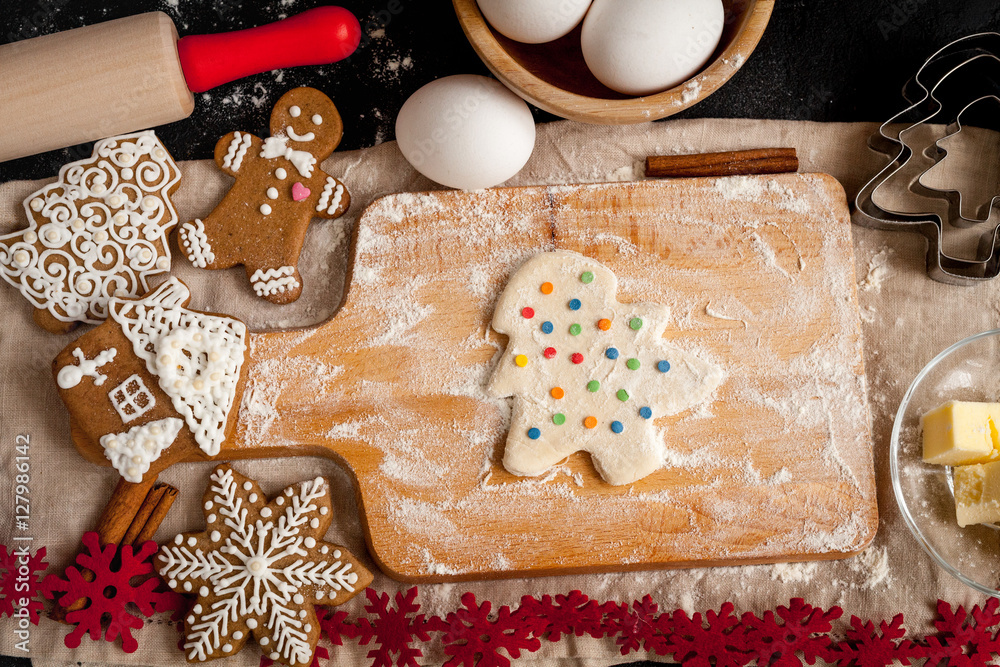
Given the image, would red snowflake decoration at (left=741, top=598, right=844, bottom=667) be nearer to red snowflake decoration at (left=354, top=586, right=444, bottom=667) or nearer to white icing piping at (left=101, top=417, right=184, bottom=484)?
red snowflake decoration at (left=354, top=586, right=444, bottom=667)

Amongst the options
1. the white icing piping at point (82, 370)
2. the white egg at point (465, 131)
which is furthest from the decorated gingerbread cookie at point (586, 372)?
the white icing piping at point (82, 370)

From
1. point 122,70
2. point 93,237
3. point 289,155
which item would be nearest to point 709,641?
point 289,155

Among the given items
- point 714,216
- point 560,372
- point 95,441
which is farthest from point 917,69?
point 95,441

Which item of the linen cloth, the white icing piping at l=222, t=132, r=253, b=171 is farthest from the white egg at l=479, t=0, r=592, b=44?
the white icing piping at l=222, t=132, r=253, b=171

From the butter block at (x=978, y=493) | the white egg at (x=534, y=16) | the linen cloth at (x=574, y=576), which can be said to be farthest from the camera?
the linen cloth at (x=574, y=576)

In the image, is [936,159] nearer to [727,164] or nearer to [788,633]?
[727,164]

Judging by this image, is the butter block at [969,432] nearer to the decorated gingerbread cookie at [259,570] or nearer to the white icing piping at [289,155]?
the decorated gingerbread cookie at [259,570]
